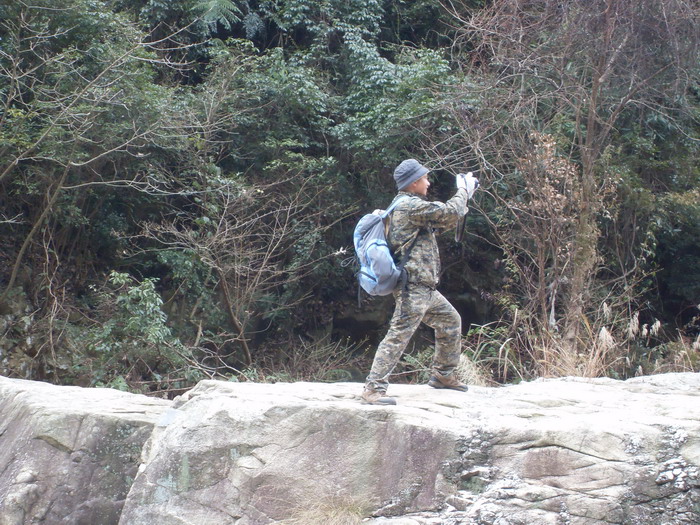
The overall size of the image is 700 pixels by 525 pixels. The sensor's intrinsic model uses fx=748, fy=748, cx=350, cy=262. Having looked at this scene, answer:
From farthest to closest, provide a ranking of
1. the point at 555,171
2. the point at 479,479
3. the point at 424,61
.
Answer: the point at 424,61, the point at 555,171, the point at 479,479

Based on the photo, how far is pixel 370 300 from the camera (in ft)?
44.9

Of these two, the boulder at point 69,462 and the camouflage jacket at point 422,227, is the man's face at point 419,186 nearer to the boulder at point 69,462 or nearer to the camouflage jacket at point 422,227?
the camouflage jacket at point 422,227

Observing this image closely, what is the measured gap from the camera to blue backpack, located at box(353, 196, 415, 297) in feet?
16.2

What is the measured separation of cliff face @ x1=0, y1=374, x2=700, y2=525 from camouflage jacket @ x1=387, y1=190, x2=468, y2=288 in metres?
0.92

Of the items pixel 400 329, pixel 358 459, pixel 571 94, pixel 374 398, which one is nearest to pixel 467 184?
pixel 400 329

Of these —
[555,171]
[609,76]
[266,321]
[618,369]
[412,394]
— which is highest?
[609,76]

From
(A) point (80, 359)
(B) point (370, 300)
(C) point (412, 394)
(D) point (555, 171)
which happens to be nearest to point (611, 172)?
(D) point (555, 171)

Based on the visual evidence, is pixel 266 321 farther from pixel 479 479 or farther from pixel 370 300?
pixel 479 479

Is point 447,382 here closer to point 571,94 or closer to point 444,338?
point 444,338

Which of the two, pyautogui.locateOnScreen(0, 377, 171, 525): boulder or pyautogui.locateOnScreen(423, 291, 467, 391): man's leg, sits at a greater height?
pyautogui.locateOnScreen(423, 291, 467, 391): man's leg

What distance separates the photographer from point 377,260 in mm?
4918

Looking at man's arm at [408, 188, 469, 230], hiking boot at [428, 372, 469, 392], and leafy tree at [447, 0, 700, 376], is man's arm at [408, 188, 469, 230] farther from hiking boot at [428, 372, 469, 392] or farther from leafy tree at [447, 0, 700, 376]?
leafy tree at [447, 0, 700, 376]

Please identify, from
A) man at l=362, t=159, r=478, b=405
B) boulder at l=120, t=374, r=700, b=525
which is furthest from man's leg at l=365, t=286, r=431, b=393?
boulder at l=120, t=374, r=700, b=525

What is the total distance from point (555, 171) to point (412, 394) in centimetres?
455
